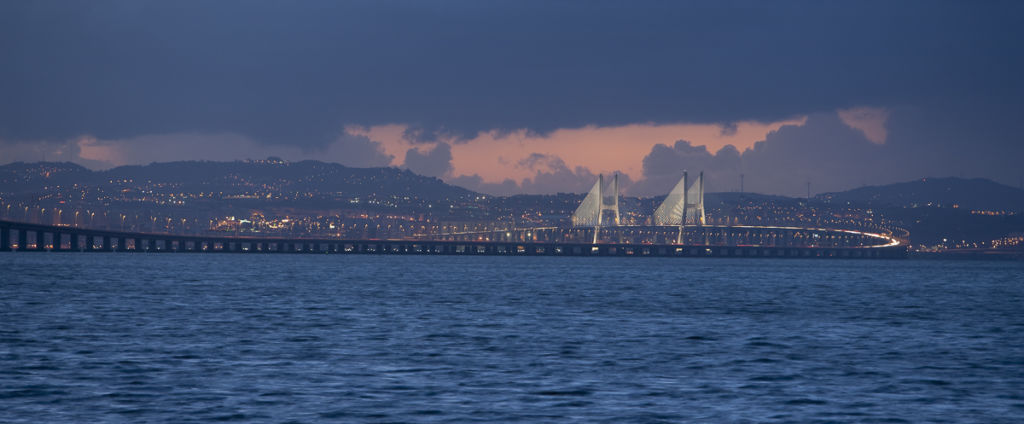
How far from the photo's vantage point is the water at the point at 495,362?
2248 centimetres

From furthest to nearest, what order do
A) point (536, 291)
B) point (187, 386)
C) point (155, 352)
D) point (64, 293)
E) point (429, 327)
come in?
point (536, 291) < point (64, 293) < point (429, 327) < point (155, 352) < point (187, 386)

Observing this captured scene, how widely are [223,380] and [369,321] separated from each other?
19727 millimetres

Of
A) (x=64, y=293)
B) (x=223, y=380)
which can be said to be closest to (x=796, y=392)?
(x=223, y=380)

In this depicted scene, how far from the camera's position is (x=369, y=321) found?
4584 cm

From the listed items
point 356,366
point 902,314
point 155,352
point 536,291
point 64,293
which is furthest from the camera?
point 536,291

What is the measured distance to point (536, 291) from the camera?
77.8 m

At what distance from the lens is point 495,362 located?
1211 inches

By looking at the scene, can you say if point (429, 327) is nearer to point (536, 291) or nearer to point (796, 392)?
point (796, 392)

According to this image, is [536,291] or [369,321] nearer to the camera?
[369,321]

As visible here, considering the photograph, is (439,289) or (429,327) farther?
(439,289)

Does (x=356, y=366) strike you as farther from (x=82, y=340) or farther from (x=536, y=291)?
(x=536, y=291)

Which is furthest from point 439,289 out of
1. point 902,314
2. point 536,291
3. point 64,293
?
point 902,314

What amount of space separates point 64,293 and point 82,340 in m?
31.5

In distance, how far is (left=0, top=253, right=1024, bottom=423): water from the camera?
73.8 ft
